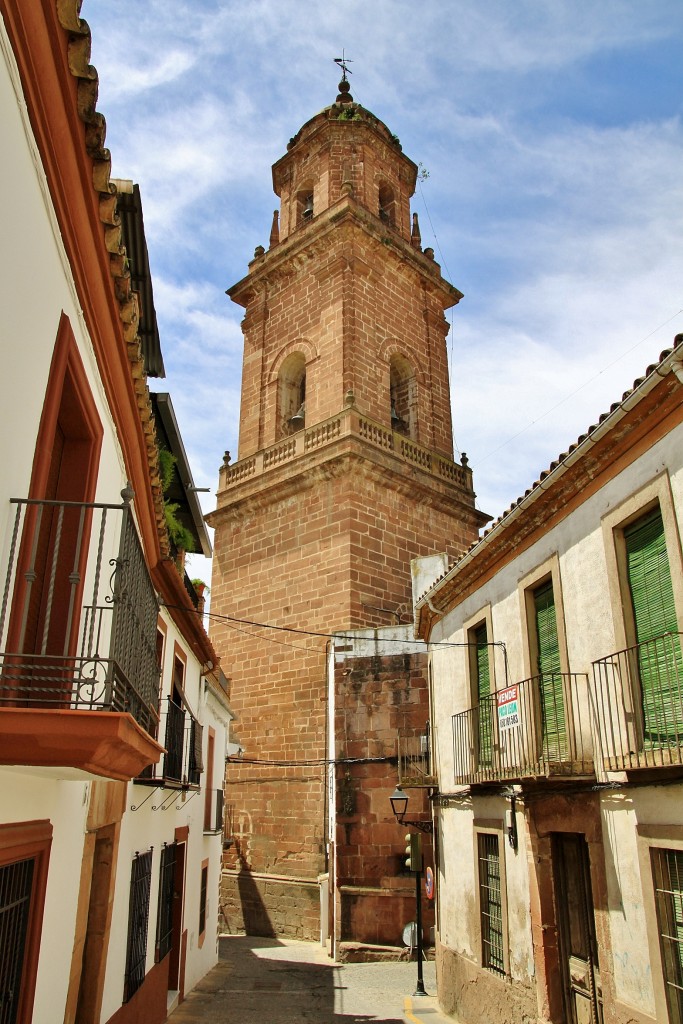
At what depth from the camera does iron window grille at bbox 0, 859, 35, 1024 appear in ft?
11.6

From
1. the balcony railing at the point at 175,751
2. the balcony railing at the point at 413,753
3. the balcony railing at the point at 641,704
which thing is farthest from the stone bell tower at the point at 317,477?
the balcony railing at the point at 641,704

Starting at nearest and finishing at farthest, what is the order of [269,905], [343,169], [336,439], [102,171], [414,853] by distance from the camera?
1. [102,171]
2. [414,853]
3. [269,905]
4. [336,439]
5. [343,169]

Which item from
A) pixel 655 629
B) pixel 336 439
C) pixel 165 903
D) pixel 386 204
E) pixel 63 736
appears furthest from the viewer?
pixel 386 204

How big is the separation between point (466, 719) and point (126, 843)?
14.3 ft

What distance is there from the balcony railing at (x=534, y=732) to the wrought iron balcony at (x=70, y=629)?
3.66m

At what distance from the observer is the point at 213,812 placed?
496 inches

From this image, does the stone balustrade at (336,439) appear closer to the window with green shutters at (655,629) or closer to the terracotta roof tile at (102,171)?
the window with green shutters at (655,629)

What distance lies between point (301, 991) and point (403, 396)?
13.4 m

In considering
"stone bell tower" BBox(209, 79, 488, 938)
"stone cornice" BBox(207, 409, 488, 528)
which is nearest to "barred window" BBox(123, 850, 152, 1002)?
"stone bell tower" BBox(209, 79, 488, 938)

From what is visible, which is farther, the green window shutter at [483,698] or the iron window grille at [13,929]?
the green window shutter at [483,698]

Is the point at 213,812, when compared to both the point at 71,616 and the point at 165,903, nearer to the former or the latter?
the point at 165,903

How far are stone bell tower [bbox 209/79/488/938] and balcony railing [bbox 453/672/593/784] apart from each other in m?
5.50

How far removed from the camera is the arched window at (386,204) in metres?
21.8

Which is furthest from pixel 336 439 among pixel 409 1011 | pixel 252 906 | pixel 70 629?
pixel 70 629
